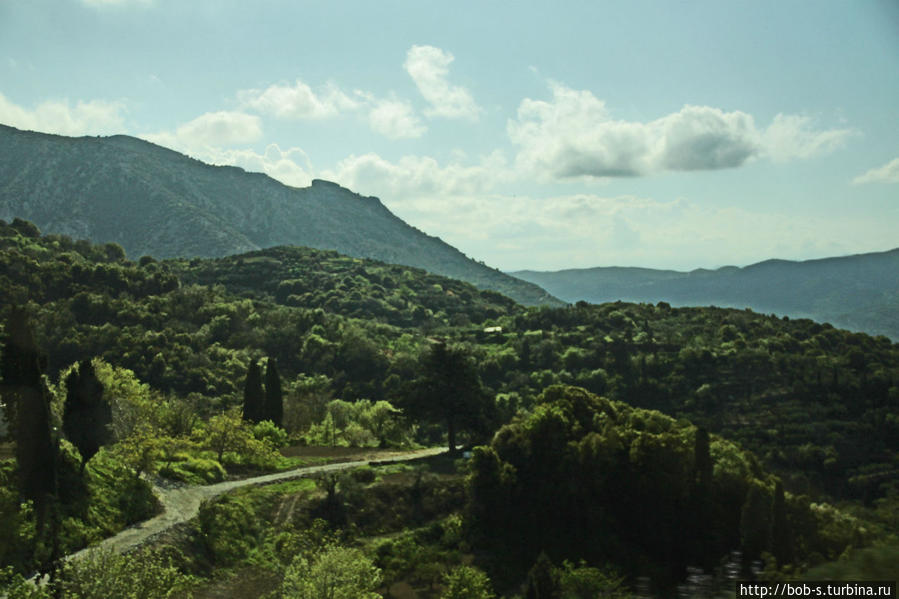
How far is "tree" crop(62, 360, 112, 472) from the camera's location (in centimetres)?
3294

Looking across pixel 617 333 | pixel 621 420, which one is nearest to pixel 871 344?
pixel 617 333

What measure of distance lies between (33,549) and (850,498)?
3621 inches

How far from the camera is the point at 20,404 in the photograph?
29625 millimetres

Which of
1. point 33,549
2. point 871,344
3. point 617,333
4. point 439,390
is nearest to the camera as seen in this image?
point 33,549

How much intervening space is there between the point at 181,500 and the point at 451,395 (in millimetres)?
27662

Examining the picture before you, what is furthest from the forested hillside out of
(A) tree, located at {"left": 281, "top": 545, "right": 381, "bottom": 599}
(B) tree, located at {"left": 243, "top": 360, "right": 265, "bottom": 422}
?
(A) tree, located at {"left": 281, "top": 545, "right": 381, "bottom": 599}

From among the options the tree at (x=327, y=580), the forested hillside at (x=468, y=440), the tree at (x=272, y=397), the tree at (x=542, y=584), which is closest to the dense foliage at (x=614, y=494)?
the forested hillside at (x=468, y=440)

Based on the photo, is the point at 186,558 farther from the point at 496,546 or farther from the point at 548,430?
the point at 548,430

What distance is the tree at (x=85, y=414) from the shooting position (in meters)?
32.9

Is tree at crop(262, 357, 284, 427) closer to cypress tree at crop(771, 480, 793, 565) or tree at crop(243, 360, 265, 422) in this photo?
tree at crop(243, 360, 265, 422)

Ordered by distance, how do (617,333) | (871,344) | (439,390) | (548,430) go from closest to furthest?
(548,430), (439,390), (871,344), (617,333)

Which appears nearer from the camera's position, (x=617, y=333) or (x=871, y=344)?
(x=871, y=344)

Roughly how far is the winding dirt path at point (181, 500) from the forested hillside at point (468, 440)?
92 centimetres

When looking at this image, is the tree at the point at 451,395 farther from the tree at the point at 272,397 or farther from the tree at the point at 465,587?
A: the tree at the point at 465,587
